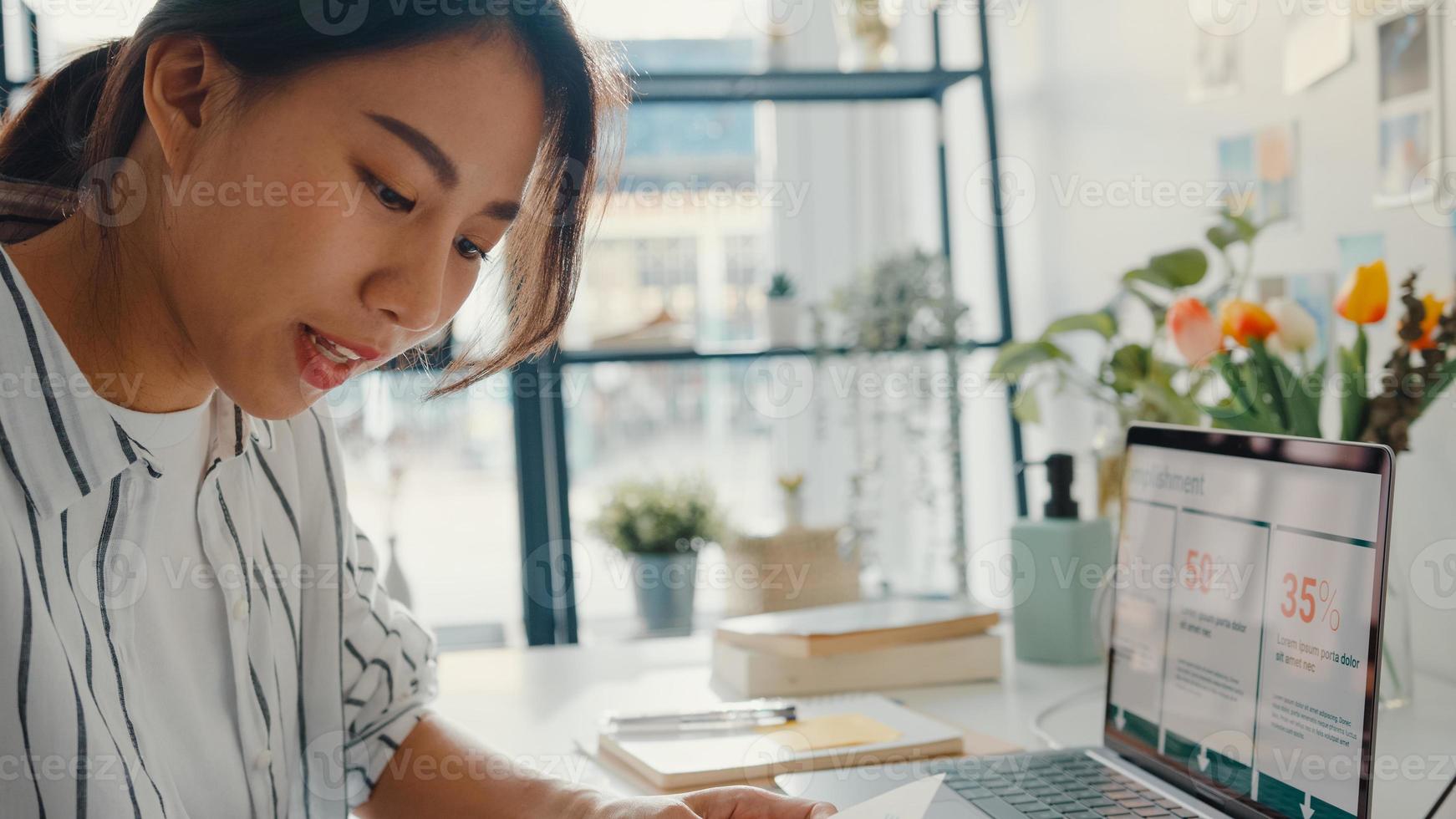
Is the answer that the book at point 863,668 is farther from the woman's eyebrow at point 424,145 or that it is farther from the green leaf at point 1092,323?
the woman's eyebrow at point 424,145

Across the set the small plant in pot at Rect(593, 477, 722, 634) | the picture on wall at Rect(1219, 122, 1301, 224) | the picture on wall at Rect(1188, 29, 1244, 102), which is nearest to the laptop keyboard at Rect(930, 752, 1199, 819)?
the picture on wall at Rect(1219, 122, 1301, 224)

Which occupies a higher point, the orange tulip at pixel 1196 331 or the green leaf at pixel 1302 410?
the orange tulip at pixel 1196 331

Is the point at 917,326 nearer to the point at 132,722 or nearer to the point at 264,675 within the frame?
the point at 264,675

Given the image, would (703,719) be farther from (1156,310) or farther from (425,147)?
(1156,310)

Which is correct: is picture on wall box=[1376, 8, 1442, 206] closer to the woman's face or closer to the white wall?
the white wall

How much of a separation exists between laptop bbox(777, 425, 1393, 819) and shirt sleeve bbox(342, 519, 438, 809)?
31 centimetres

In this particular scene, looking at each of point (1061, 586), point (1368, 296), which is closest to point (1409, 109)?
point (1368, 296)

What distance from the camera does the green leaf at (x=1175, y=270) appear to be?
120cm

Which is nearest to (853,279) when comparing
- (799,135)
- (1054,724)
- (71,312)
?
(799,135)

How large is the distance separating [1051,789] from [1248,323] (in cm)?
51

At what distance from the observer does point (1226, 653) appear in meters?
0.74

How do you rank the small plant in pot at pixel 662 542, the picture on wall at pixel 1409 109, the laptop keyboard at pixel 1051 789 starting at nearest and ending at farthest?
the laptop keyboard at pixel 1051 789 < the picture on wall at pixel 1409 109 < the small plant in pot at pixel 662 542

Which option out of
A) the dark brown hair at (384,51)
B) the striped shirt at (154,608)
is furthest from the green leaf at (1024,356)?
the striped shirt at (154,608)

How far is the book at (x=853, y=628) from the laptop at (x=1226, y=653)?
25 centimetres
